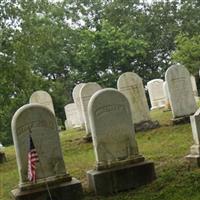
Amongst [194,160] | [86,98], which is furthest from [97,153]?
[86,98]

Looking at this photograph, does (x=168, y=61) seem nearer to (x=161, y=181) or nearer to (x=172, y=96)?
(x=172, y=96)

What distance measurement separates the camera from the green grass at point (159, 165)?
24.7ft

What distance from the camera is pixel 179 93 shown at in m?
14.8

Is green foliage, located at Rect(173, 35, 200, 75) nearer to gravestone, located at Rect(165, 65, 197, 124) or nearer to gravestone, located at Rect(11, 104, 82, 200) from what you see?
gravestone, located at Rect(165, 65, 197, 124)

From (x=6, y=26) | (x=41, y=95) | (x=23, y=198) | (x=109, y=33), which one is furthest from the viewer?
(x=109, y=33)

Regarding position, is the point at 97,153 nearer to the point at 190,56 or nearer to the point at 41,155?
the point at 41,155

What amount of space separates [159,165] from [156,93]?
14886 millimetres

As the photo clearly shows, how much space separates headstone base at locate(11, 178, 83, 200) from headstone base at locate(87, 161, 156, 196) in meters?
0.33

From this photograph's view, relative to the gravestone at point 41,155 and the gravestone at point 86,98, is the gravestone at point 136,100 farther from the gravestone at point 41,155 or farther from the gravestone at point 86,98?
the gravestone at point 41,155

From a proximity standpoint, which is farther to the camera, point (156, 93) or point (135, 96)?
point (156, 93)

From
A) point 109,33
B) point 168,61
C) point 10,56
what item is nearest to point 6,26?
point 10,56

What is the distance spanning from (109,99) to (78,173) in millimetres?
2236

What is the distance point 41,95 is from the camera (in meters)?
19.2

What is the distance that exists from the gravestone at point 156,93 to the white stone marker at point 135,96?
886cm
